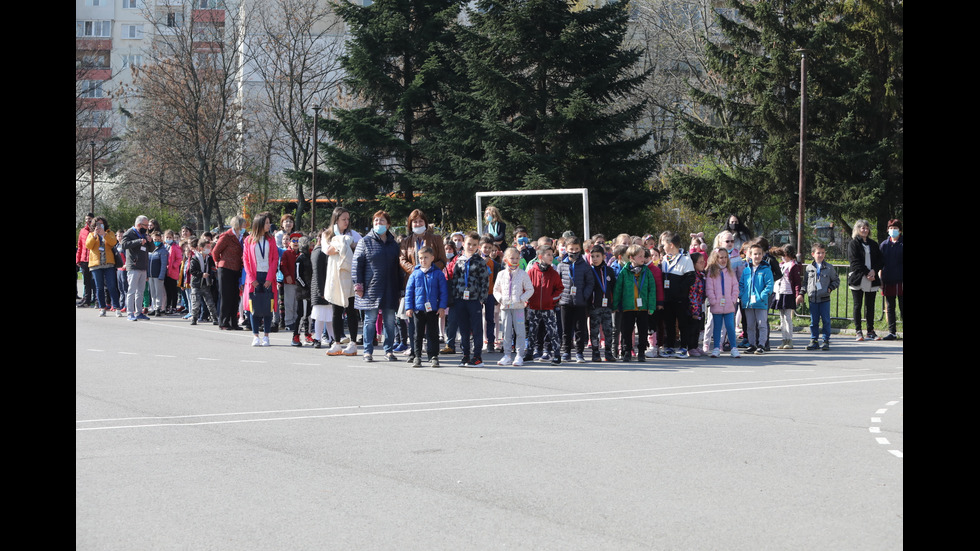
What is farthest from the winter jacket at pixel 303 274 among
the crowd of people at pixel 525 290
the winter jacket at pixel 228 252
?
the winter jacket at pixel 228 252

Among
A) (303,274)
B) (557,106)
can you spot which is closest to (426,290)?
(303,274)

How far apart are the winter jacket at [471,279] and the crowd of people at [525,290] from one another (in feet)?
0.07

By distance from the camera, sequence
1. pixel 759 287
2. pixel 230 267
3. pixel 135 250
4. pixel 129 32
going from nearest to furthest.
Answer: pixel 759 287, pixel 230 267, pixel 135 250, pixel 129 32

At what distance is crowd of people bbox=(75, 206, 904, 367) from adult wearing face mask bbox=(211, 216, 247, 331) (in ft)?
0.09

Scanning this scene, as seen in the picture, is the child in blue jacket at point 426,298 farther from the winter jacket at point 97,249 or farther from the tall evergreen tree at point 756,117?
the tall evergreen tree at point 756,117

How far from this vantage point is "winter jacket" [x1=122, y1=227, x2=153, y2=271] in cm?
2167

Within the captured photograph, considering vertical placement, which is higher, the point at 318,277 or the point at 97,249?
the point at 97,249

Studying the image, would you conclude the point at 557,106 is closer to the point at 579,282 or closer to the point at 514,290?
the point at 579,282

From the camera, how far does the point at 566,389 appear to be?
39.7 ft

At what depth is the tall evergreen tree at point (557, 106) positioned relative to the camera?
1486 inches

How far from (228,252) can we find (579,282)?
673cm

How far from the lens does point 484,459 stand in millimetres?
7938
